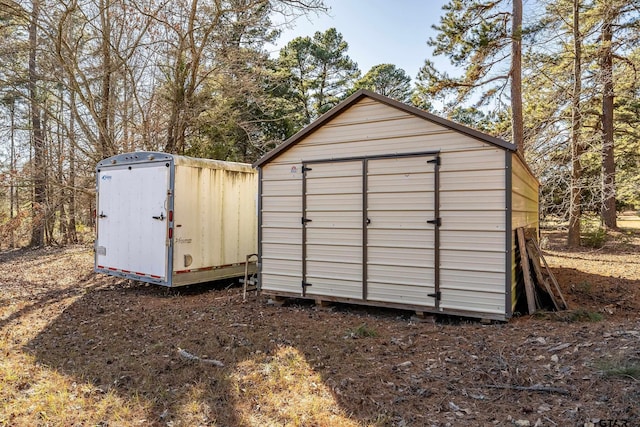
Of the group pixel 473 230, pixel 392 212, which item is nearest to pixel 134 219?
pixel 392 212

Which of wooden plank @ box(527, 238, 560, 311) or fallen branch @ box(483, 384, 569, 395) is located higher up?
wooden plank @ box(527, 238, 560, 311)

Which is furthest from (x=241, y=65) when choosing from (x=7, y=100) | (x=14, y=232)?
(x=14, y=232)

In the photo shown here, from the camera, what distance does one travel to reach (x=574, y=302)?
649 cm

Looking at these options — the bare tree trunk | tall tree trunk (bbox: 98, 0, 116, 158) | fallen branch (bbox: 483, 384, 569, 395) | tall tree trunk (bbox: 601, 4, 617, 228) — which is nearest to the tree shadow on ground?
fallen branch (bbox: 483, 384, 569, 395)

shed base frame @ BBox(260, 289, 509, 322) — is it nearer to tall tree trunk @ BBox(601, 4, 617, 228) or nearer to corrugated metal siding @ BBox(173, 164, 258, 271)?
corrugated metal siding @ BBox(173, 164, 258, 271)

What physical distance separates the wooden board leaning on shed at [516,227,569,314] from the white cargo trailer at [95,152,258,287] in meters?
4.81

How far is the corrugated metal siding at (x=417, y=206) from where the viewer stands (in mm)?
4895

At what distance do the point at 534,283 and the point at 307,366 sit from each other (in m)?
4.04

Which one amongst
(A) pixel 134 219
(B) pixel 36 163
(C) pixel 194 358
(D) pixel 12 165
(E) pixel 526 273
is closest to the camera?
(C) pixel 194 358

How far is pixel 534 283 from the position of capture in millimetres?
6078

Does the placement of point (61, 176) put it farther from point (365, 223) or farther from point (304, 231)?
point (365, 223)

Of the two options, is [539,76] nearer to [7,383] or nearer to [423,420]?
[423,420]

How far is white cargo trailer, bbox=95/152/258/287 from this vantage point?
21.4 feet

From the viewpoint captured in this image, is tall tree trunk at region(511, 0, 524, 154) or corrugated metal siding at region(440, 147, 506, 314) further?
tall tree trunk at region(511, 0, 524, 154)
